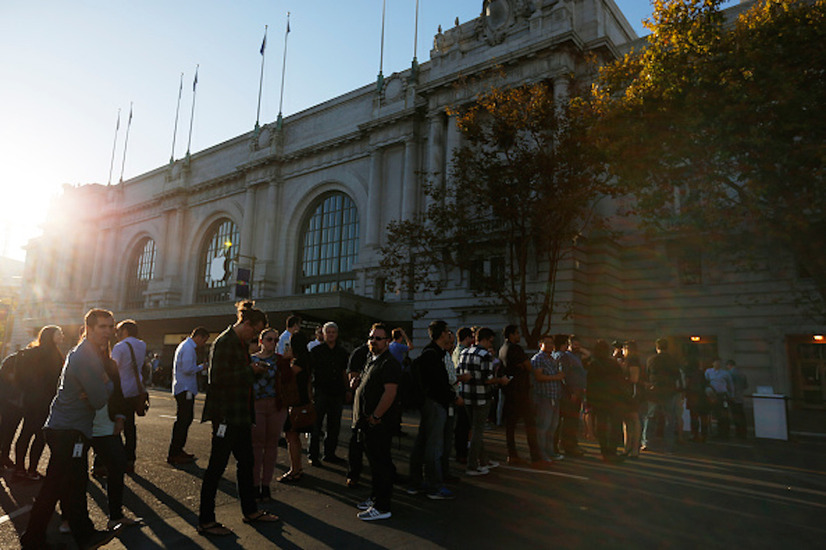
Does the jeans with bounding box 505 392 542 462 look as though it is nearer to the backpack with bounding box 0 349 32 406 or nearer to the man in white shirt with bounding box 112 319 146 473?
the man in white shirt with bounding box 112 319 146 473

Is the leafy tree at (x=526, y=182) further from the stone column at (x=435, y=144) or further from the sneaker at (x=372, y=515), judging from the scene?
the sneaker at (x=372, y=515)

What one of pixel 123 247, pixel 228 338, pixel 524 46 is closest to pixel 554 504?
pixel 228 338

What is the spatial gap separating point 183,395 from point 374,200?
2478 cm

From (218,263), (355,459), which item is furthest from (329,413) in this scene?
(218,263)

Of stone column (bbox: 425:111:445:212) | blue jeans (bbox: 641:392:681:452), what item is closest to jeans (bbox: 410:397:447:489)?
blue jeans (bbox: 641:392:681:452)

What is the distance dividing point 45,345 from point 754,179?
16125mm

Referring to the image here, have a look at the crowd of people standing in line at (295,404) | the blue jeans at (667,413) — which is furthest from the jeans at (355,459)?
the blue jeans at (667,413)

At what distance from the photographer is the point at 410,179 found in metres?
30.3

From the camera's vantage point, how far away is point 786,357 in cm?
1969

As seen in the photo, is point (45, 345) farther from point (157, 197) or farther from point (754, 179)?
point (157, 197)

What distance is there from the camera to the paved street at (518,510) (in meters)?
4.86

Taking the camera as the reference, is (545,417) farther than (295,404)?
Yes

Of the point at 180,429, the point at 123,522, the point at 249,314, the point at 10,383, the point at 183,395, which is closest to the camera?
the point at 123,522

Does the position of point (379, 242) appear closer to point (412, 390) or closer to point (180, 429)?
point (180, 429)
